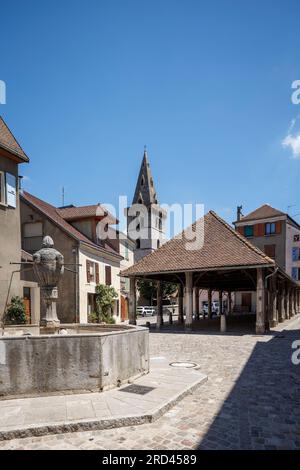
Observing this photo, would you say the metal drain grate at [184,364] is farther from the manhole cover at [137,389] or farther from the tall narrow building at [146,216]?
the tall narrow building at [146,216]

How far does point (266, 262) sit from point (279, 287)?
9757mm

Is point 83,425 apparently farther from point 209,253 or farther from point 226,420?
point 209,253

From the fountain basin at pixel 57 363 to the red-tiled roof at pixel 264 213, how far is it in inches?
1347

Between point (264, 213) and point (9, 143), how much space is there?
30800mm

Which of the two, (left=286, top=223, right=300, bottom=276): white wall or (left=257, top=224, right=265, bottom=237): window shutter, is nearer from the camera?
(left=286, top=223, right=300, bottom=276): white wall

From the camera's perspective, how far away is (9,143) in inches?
581

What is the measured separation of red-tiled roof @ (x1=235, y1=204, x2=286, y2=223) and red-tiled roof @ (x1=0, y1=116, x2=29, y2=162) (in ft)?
95.2

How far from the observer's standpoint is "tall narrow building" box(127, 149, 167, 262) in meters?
54.7

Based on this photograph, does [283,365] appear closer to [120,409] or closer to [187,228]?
[120,409]

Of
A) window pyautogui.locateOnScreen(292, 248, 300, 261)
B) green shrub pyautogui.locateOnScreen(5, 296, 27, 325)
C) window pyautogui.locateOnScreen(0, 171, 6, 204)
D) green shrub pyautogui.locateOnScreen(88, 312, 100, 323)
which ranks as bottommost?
green shrub pyautogui.locateOnScreen(88, 312, 100, 323)

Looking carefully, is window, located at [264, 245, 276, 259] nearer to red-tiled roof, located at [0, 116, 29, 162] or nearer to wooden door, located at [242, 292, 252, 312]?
wooden door, located at [242, 292, 252, 312]

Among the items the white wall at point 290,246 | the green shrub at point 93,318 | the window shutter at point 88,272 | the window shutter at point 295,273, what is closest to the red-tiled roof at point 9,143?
the window shutter at point 88,272

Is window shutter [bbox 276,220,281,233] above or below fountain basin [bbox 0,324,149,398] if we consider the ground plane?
above

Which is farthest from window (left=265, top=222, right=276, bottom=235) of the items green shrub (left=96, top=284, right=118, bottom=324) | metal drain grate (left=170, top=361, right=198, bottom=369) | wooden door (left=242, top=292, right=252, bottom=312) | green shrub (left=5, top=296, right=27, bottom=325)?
metal drain grate (left=170, top=361, right=198, bottom=369)
